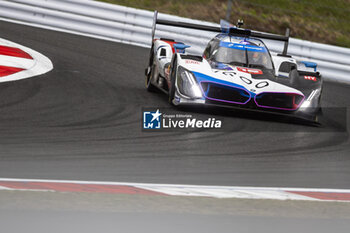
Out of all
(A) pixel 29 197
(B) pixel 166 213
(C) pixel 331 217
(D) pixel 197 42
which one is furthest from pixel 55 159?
(D) pixel 197 42

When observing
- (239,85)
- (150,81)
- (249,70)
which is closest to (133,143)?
(239,85)

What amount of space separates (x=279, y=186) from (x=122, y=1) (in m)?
13.3

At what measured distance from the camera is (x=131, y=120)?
280 inches

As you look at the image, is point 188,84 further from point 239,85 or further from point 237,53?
point 237,53

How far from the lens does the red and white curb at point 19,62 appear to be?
9.04 meters

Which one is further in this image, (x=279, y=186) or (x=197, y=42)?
(x=197, y=42)

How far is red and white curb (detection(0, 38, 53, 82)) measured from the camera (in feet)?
29.6

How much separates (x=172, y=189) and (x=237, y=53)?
15.0 feet

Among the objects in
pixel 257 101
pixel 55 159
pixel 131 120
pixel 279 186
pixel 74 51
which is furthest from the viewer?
pixel 74 51

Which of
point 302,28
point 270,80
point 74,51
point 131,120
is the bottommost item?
point 131,120

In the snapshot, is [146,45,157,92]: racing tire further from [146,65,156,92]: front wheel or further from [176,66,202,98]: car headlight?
[176,66,202,98]: car headlight

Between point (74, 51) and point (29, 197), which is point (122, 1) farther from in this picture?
point (29, 197)

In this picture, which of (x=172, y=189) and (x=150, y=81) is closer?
(x=172, y=189)

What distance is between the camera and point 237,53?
8570 millimetres
